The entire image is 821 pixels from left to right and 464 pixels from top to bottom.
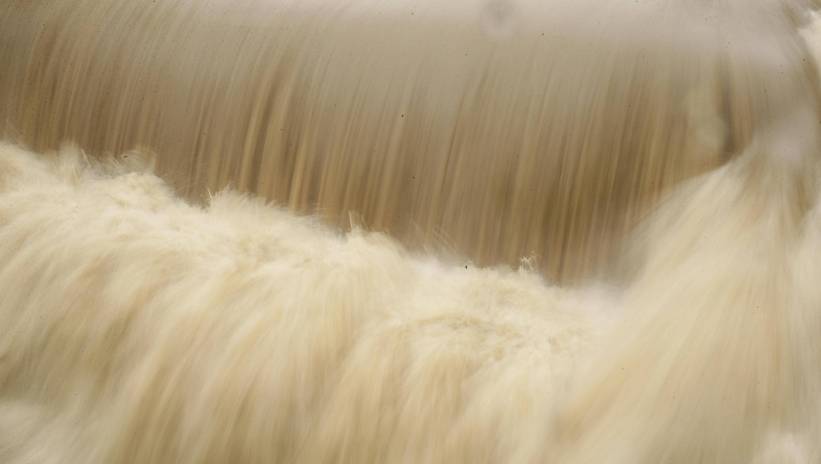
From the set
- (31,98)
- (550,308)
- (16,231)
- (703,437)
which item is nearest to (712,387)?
(703,437)

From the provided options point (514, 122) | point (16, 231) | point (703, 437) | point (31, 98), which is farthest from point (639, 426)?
point (31, 98)

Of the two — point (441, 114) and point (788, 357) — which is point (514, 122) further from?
point (788, 357)

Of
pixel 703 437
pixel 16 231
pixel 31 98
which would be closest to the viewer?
pixel 703 437

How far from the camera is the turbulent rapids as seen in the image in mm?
636

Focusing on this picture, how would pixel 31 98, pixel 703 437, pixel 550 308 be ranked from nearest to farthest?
pixel 703 437 < pixel 550 308 < pixel 31 98

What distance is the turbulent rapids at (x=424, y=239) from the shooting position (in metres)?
0.64

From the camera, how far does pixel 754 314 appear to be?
2.06 ft

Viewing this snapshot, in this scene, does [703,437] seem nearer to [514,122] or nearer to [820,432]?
[820,432]

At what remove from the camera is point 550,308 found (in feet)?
2.33

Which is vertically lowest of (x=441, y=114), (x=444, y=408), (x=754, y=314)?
(x=444, y=408)

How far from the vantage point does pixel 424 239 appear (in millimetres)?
779

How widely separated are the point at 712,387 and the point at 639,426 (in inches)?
2.4

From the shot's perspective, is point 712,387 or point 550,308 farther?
point 550,308

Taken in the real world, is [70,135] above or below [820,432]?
above
